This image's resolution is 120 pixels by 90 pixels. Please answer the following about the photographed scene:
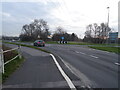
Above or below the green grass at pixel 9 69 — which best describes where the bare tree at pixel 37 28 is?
above

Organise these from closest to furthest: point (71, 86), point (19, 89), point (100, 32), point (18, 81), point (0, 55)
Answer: point (19, 89)
point (71, 86)
point (18, 81)
point (0, 55)
point (100, 32)

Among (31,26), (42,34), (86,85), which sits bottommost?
(86,85)

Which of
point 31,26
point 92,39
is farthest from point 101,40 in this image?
point 31,26

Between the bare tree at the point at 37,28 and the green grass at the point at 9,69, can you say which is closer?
the green grass at the point at 9,69

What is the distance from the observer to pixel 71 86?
439 cm

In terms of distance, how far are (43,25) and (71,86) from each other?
83.3 metres

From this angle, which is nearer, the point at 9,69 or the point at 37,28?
the point at 9,69

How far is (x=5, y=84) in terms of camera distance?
15.0ft

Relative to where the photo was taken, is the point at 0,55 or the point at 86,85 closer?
the point at 86,85

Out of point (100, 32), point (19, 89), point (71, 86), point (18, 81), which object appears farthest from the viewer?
point (100, 32)

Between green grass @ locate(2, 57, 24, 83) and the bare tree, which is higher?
the bare tree

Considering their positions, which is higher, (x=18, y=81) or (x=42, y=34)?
(x=42, y=34)

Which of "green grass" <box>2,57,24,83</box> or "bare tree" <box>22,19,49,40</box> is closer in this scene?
"green grass" <box>2,57,24,83</box>

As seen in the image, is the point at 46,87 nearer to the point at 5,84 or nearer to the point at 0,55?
the point at 5,84
